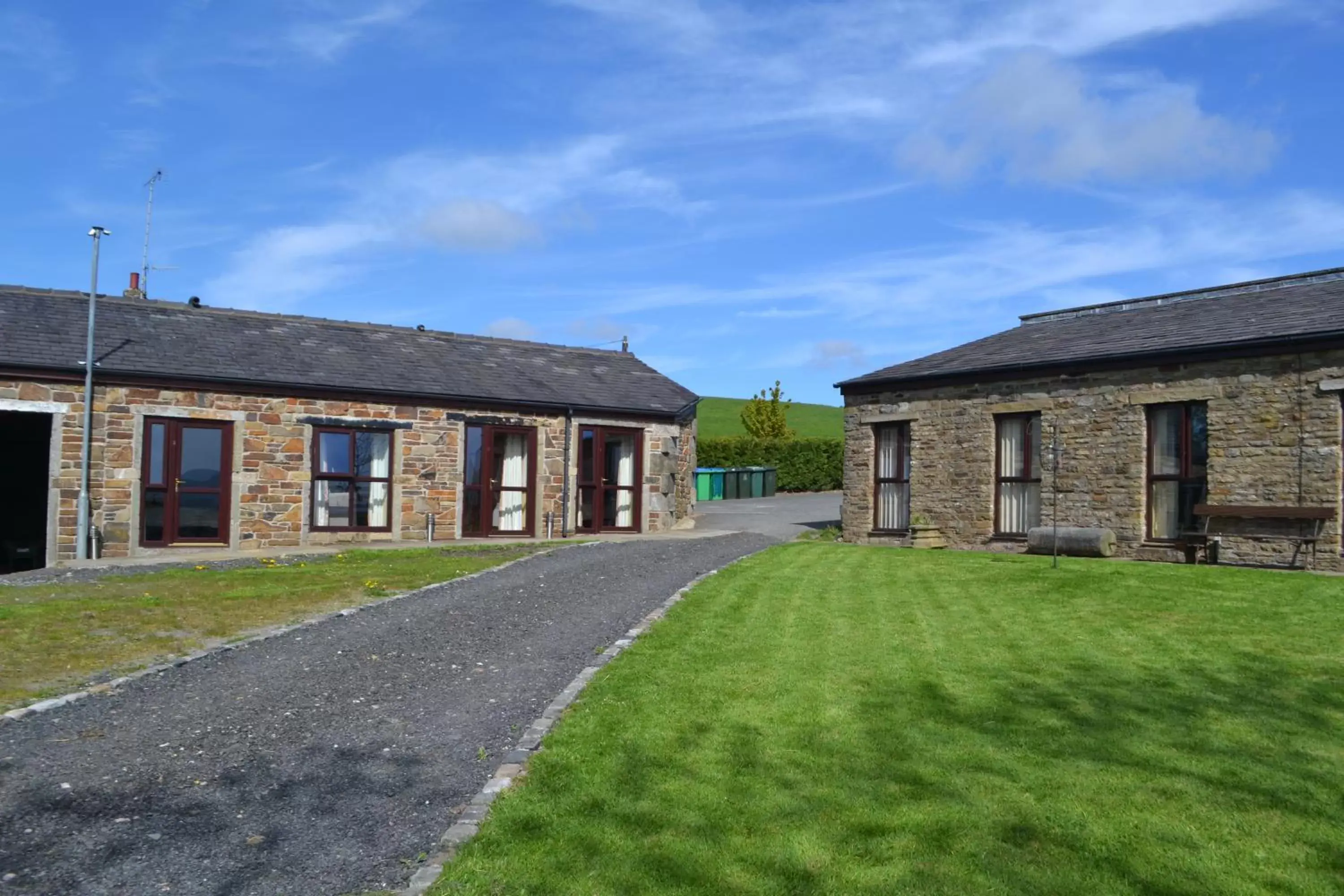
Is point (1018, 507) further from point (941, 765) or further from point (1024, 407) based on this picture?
point (941, 765)

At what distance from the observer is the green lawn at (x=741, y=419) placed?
7231 centimetres

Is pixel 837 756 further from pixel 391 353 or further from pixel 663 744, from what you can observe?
pixel 391 353

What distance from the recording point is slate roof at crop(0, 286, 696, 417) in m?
18.2

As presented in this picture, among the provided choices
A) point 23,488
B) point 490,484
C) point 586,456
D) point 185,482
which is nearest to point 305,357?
point 185,482

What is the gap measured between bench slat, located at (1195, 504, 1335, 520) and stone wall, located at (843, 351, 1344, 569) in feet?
0.37

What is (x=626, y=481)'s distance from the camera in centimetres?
2317

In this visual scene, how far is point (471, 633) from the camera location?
383 inches

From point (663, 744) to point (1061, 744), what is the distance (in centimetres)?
236

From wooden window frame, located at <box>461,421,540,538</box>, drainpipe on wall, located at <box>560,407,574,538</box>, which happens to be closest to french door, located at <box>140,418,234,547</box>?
wooden window frame, located at <box>461,421,540,538</box>

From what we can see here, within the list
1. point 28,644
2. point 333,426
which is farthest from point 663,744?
point 333,426

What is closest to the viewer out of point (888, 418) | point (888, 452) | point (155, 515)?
point (155, 515)

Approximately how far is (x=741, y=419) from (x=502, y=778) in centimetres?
6086

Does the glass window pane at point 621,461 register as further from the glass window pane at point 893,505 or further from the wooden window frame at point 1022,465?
the wooden window frame at point 1022,465

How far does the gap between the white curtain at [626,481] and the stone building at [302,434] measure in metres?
0.03
